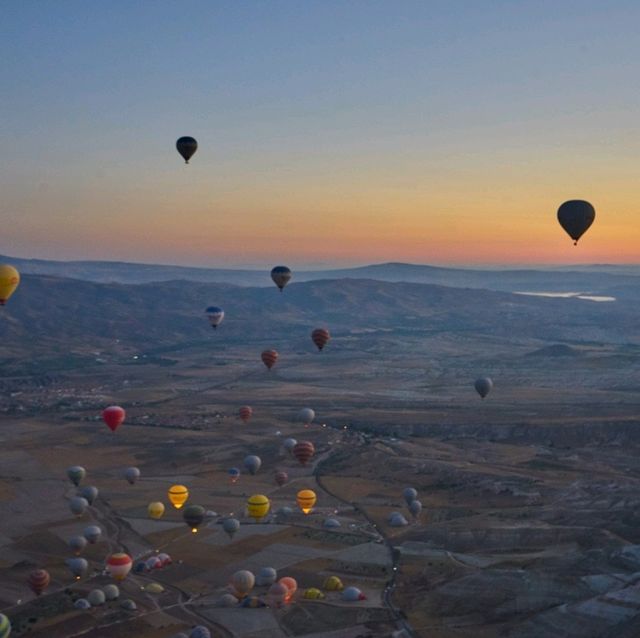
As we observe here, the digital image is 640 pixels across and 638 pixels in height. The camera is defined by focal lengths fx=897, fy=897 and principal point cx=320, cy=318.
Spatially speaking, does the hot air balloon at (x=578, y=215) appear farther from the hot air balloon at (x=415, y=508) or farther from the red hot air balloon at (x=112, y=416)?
the red hot air balloon at (x=112, y=416)

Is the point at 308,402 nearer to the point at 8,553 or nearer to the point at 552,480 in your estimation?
the point at 552,480

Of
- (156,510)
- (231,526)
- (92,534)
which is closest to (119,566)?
(92,534)

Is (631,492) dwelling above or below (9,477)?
above

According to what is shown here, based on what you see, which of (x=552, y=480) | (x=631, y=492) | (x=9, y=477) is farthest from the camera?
(x=9, y=477)

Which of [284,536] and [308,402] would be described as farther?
[308,402]

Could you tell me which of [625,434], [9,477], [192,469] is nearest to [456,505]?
[192,469]

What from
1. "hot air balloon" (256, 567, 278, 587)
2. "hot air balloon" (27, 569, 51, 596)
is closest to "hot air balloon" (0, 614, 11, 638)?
"hot air balloon" (27, 569, 51, 596)
